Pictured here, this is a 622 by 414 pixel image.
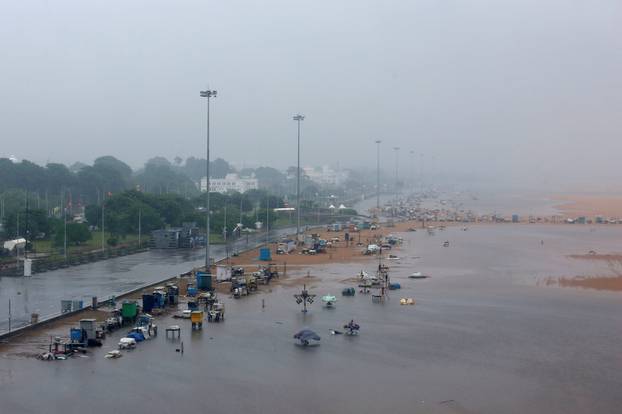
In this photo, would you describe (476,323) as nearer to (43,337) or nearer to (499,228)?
(43,337)

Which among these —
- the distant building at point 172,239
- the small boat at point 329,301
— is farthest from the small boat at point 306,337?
the distant building at point 172,239

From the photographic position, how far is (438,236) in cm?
3969

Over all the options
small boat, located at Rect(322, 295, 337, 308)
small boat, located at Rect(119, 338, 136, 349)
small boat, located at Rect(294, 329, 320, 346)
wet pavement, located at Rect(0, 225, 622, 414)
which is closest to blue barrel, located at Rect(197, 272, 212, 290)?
wet pavement, located at Rect(0, 225, 622, 414)

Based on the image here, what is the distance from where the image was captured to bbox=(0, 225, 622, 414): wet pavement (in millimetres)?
10742

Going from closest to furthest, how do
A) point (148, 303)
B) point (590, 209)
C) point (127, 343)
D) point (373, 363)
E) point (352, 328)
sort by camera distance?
point (373, 363)
point (127, 343)
point (352, 328)
point (148, 303)
point (590, 209)

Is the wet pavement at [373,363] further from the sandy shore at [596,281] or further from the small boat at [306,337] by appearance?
A: the sandy shore at [596,281]

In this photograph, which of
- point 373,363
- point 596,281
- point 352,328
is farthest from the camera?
point 596,281

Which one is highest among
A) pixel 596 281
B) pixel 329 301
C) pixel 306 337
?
pixel 596 281

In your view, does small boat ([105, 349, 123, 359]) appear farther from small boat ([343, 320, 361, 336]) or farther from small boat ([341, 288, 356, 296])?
small boat ([341, 288, 356, 296])

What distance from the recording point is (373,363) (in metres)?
12.9

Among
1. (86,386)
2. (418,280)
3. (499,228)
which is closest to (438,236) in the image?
(499,228)

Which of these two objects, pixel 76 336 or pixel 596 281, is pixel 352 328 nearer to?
pixel 76 336

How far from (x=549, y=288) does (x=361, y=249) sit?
1236 cm

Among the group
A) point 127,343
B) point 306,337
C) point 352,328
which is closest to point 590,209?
point 352,328
